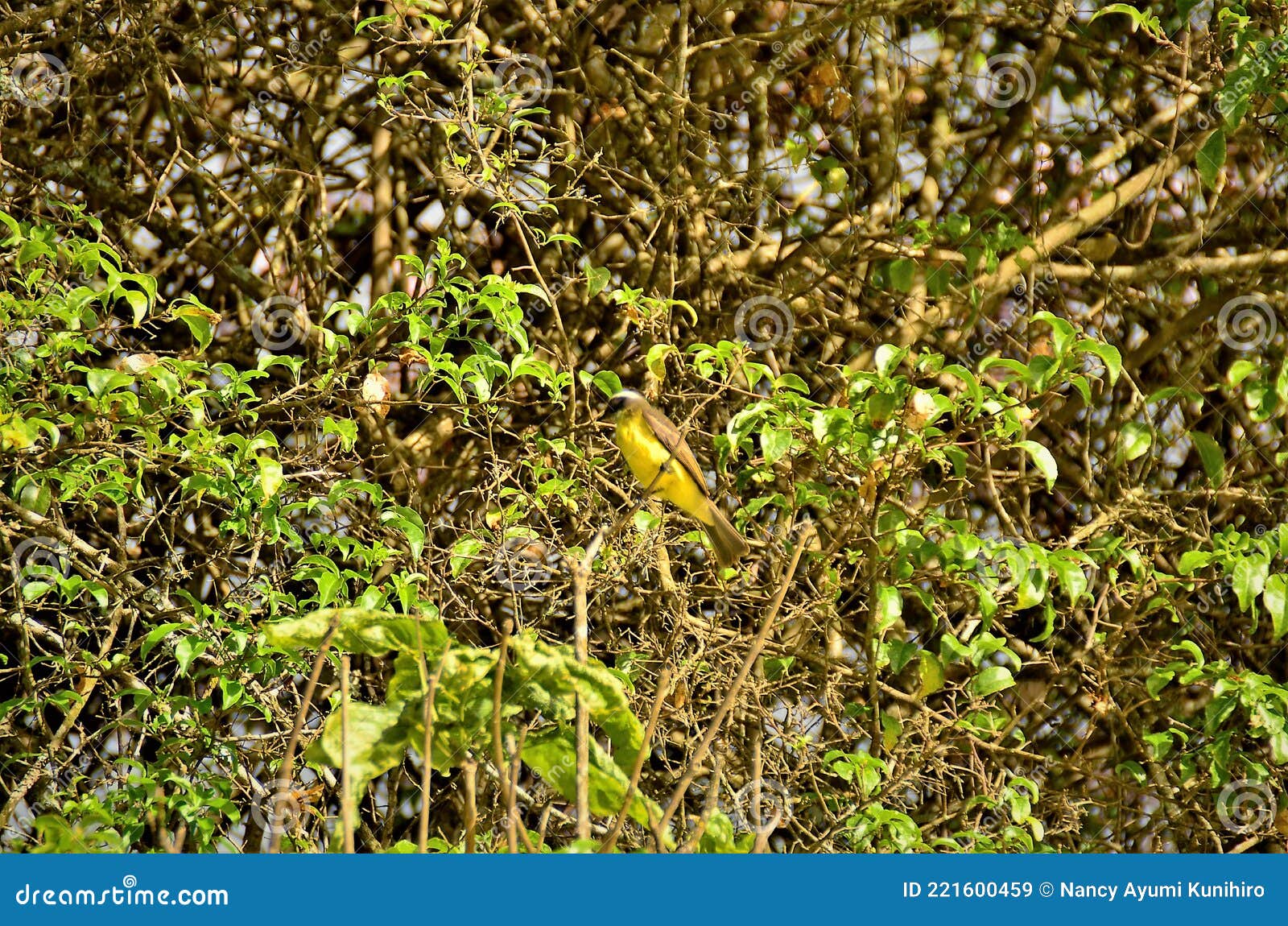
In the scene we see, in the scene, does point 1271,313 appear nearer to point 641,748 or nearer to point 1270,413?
point 1270,413

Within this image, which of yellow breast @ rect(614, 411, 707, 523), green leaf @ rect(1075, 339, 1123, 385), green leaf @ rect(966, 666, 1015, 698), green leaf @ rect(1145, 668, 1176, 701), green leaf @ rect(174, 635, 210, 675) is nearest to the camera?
green leaf @ rect(1075, 339, 1123, 385)

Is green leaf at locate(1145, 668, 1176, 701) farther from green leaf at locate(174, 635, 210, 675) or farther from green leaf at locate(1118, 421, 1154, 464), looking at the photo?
green leaf at locate(174, 635, 210, 675)

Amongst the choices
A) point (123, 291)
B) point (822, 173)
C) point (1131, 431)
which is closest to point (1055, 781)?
point (1131, 431)

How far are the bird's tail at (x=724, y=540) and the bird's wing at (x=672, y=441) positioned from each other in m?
0.11

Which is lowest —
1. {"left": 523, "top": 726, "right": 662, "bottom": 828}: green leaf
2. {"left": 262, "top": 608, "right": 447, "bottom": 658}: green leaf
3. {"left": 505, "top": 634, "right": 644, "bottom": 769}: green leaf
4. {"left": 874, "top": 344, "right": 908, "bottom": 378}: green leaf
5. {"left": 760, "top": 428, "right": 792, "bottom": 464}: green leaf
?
{"left": 523, "top": 726, "right": 662, "bottom": 828}: green leaf

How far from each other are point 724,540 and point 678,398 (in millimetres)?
530

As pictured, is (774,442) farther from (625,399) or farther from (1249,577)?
(1249,577)

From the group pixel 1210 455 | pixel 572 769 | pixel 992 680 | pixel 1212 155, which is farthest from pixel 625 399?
pixel 572 769

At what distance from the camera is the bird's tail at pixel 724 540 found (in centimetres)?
356

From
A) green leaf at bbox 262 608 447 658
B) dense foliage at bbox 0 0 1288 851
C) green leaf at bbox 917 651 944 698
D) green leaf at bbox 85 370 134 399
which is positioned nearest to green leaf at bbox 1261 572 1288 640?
dense foliage at bbox 0 0 1288 851

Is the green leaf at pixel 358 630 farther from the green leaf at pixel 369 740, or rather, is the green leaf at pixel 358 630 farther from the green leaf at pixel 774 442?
the green leaf at pixel 774 442

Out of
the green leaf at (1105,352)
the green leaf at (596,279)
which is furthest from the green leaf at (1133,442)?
the green leaf at (596,279)

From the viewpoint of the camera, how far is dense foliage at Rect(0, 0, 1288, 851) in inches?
126

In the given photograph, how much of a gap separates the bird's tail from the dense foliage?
13cm
